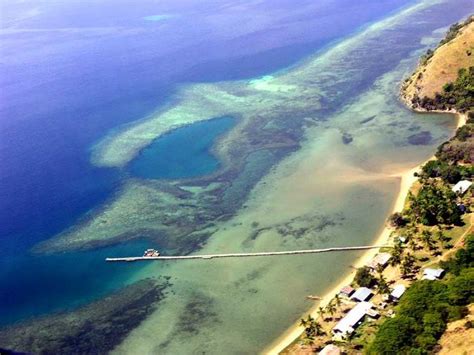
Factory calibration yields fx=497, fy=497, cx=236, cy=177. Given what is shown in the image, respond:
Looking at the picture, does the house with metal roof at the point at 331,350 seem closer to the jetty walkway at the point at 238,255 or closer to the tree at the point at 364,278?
the tree at the point at 364,278

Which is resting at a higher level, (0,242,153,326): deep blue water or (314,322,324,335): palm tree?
(0,242,153,326): deep blue water

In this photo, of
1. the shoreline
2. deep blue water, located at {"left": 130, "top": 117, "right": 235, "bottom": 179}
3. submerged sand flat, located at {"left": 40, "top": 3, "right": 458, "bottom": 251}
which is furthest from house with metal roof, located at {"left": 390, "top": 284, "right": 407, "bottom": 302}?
deep blue water, located at {"left": 130, "top": 117, "right": 235, "bottom": 179}

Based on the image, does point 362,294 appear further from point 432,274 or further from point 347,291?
point 432,274

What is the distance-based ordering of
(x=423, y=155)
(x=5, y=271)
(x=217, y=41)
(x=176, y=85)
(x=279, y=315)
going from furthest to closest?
(x=217, y=41) < (x=176, y=85) < (x=423, y=155) < (x=5, y=271) < (x=279, y=315)

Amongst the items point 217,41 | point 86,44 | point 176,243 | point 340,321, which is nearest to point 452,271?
point 340,321

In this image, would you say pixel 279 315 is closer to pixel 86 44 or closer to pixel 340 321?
pixel 340 321

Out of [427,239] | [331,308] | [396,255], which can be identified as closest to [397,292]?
[396,255]

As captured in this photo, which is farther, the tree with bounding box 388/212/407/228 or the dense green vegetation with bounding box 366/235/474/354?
the tree with bounding box 388/212/407/228

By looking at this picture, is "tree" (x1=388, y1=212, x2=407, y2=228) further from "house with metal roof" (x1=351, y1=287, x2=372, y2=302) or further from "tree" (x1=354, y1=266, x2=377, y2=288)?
"house with metal roof" (x1=351, y1=287, x2=372, y2=302)
